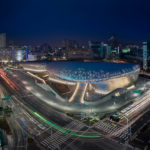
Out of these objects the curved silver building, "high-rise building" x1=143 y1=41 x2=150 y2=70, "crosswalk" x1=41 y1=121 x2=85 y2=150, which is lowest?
"crosswalk" x1=41 y1=121 x2=85 y2=150

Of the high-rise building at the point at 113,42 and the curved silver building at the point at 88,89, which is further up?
the high-rise building at the point at 113,42

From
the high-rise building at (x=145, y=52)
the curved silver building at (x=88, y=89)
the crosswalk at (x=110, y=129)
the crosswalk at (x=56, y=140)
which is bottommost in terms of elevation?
the crosswalk at (x=56, y=140)

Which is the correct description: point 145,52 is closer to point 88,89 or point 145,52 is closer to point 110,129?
point 88,89

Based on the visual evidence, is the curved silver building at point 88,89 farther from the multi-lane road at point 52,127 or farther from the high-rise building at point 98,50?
the high-rise building at point 98,50

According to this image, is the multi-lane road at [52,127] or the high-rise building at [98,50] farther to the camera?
the high-rise building at [98,50]

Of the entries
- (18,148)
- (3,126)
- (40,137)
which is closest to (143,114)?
(40,137)

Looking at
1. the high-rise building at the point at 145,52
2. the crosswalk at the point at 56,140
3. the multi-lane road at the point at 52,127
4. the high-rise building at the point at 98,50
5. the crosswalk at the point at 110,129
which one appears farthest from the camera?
the high-rise building at the point at 98,50

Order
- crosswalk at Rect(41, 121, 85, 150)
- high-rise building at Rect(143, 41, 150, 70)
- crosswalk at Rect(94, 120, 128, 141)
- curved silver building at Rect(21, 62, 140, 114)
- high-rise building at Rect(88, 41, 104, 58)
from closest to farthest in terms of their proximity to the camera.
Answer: crosswalk at Rect(41, 121, 85, 150)
crosswalk at Rect(94, 120, 128, 141)
curved silver building at Rect(21, 62, 140, 114)
high-rise building at Rect(143, 41, 150, 70)
high-rise building at Rect(88, 41, 104, 58)

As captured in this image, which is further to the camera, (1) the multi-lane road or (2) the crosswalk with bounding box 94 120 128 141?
(2) the crosswalk with bounding box 94 120 128 141

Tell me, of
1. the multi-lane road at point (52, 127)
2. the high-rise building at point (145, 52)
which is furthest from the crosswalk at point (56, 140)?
the high-rise building at point (145, 52)

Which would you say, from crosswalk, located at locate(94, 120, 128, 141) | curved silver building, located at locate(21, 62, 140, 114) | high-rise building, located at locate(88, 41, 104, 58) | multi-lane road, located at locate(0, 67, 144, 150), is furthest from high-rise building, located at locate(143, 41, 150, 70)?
crosswalk, located at locate(94, 120, 128, 141)

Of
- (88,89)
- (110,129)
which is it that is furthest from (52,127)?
(88,89)

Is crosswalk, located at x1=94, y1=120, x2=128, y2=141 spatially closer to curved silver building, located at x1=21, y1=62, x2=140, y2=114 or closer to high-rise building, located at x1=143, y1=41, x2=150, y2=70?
curved silver building, located at x1=21, y1=62, x2=140, y2=114
